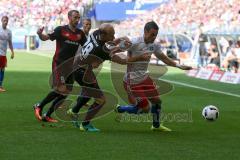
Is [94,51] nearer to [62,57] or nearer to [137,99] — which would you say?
[137,99]

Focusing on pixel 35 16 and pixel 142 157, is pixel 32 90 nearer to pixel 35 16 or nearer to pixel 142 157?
pixel 142 157

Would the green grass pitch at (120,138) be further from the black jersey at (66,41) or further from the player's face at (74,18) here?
the player's face at (74,18)

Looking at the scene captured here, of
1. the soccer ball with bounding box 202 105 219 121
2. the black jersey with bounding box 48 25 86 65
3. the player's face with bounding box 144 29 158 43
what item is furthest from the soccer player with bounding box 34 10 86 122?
the soccer ball with bounding box 202 105 219 121

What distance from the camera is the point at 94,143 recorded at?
9.87 m

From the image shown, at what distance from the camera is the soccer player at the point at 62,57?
12.4 metres

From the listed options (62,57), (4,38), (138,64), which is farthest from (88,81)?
(4,38)

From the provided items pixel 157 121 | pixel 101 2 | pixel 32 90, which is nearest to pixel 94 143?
pixel 157 121

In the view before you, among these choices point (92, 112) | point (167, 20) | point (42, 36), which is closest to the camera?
point (92, 112)

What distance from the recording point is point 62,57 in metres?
12.7

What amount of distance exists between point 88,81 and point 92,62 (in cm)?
35

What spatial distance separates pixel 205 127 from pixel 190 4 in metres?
36.8

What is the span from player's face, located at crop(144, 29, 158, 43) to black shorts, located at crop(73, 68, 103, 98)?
109cm

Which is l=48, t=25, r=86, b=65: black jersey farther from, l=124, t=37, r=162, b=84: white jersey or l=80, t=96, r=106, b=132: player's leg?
l=80, t=96, r=106, b=132: player's leg

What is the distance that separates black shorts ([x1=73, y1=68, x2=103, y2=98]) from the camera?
11203 millimetres
